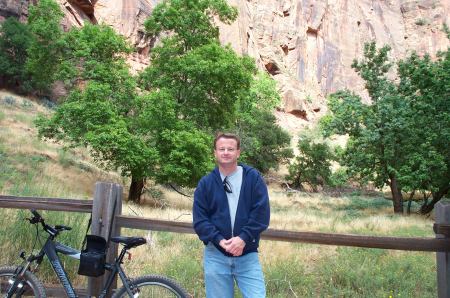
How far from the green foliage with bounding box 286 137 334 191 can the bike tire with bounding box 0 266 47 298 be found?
35.4 metres

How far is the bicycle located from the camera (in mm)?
4039

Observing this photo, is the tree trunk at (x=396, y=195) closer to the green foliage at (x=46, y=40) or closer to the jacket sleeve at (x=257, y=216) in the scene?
the green foliage at (x=46, y=40)

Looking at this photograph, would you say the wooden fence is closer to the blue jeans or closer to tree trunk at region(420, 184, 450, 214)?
the blue jeans

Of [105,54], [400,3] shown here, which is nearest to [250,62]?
[105,54]

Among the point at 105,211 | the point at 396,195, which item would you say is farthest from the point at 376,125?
the point at 105,211

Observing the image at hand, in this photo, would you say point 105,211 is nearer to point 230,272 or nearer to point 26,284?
point 26,284

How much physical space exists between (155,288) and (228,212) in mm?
1202

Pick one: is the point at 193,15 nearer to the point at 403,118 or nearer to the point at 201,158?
the point at 201,158

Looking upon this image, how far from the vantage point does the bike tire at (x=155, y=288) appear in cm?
403

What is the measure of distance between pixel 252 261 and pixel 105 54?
61.6 ft

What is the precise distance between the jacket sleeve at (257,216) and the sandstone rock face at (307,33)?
4062 centimetres

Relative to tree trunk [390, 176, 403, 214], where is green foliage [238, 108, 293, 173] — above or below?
above

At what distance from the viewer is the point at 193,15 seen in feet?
64.4

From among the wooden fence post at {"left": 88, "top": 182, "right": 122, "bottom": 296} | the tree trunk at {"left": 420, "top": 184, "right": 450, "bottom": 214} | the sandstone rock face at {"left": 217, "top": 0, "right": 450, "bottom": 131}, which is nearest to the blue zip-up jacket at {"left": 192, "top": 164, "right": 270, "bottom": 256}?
the wooden fence post at {"left": 88, "top": 182, "right": 122, "bottom": 296}
